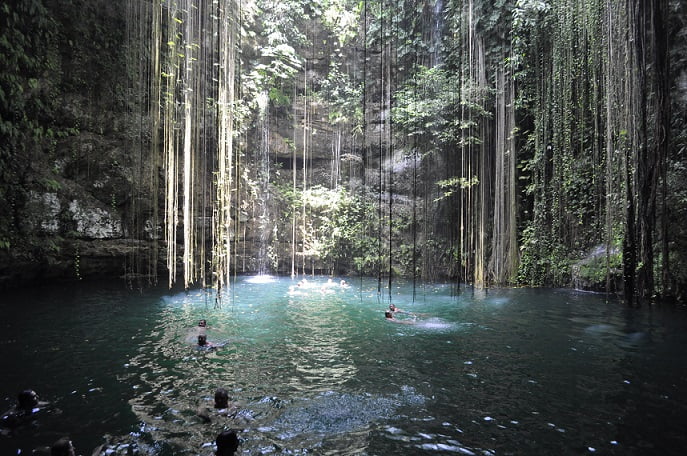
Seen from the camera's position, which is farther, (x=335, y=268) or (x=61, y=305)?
(x=335, y=268)

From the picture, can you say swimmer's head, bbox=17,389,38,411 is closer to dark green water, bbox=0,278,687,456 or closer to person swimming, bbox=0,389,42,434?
person swimming, bbox=0,389,42,434

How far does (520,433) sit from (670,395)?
1699 mm

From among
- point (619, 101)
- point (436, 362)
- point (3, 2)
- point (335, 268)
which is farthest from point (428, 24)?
point (436, 362)

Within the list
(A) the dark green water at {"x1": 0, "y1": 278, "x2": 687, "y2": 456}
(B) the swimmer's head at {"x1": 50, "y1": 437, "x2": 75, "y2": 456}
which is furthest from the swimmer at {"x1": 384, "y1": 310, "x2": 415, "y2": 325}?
(B) the swimmer's head at {"x1": 50, "y1": 437, "x2": 75, "y2": 456}

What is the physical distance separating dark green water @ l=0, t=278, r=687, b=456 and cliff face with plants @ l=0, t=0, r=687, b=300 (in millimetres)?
1057

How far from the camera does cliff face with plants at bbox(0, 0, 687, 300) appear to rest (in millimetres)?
6129

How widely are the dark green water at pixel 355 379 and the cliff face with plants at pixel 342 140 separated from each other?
3.47 feet

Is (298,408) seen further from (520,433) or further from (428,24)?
(428,24)

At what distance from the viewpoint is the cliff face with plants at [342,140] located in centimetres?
613

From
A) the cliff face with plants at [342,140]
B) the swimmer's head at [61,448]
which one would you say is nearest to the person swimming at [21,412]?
the swimmer's head at [61,448]

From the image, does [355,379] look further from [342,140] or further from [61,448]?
[342,140]

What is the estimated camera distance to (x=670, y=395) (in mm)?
3375

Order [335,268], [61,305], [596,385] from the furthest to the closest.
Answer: [335,268]
[61,305]
[596,385]

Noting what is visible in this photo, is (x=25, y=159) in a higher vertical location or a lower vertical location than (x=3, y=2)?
lower
